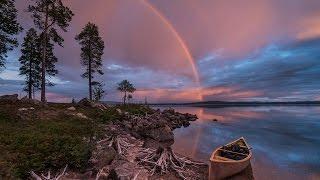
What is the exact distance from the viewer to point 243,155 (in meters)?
17.0

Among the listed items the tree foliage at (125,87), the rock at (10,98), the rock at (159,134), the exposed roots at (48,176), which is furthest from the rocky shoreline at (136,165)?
the tree foliage at (125,87)

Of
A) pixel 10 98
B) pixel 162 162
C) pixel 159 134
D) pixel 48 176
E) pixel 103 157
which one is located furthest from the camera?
pixel 10 98

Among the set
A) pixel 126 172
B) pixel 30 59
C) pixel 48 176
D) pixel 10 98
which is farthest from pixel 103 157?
pixel 30 59

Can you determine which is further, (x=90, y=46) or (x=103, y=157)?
(x=90, y=46)

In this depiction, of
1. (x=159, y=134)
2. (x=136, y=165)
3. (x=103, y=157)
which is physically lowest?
(x=136, y=165)

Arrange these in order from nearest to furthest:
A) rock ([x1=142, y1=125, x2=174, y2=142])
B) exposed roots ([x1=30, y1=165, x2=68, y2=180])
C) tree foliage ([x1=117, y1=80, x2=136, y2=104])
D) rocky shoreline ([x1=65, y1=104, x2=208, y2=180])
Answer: exposed roots ([x1=30, y1=165, x2=68, y2=180]) → rocky shoreline ([x1=65, y1=104, x2=208, y2=180]) → rock ([x1=142, y1=125, x2=174, y2=142]) → tree foliage ([x1=117, y1=80, x2=136, y2=104])

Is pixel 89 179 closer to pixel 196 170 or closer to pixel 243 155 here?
pixel 196 170

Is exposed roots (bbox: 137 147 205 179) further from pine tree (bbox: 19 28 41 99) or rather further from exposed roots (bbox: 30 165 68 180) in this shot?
pine tree (bbox: 19 28 41 99)

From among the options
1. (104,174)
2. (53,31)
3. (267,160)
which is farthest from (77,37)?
(104,174)

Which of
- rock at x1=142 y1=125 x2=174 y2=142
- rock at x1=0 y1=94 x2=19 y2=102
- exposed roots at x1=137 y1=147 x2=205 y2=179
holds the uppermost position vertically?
rock at x1=0 y1=94 x2=19 y2=102

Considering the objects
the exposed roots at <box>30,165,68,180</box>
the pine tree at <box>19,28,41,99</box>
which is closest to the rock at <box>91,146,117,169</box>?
the exposed roots at <box>30,165,68,180</box>

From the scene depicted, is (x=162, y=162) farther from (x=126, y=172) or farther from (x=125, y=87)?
(x=125, y=87)

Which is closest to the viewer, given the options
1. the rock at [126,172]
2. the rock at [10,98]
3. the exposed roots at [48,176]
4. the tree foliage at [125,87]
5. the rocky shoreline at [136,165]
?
the exposed roots at [48,176]

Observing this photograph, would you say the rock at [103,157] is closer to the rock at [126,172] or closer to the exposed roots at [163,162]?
the rock at [126,172]
